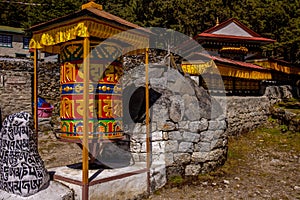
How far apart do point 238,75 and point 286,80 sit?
639 centimetres

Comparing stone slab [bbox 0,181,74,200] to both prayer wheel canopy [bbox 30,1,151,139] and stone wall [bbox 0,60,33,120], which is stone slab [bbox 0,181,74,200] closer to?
prayer wheel canopy [bbox 30,1,151,139]

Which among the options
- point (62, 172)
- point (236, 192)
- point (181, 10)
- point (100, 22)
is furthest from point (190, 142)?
point (181, 10)

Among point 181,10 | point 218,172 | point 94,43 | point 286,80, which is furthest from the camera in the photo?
point 181,10

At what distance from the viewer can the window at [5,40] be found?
32.1 m

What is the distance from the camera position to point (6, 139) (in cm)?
507

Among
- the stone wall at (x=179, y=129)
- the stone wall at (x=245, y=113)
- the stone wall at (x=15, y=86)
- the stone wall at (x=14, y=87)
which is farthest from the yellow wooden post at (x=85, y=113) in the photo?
the stone wall at (x=14, y=87)

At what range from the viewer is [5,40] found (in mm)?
32312

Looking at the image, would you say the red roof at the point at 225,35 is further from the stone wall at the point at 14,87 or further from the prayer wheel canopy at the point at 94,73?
the prayer wheel canopy at the point at 94,73

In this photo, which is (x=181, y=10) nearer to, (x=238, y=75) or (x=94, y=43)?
(x=238, y=75)

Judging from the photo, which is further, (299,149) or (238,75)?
(238,75)

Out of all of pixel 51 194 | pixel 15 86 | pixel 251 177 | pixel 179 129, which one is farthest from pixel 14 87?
pixel 251 177

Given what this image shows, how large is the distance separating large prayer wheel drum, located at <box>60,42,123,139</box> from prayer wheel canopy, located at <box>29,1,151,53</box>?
1.26 ft

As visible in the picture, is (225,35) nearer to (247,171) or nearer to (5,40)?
(247,171)

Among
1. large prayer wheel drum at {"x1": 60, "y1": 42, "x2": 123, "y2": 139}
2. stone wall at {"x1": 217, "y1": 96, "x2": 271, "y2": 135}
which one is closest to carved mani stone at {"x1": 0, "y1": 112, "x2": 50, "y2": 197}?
large prayer wheel drum at {"x1": 60, "y1": 42, "x2": 123, "y2": 139}
